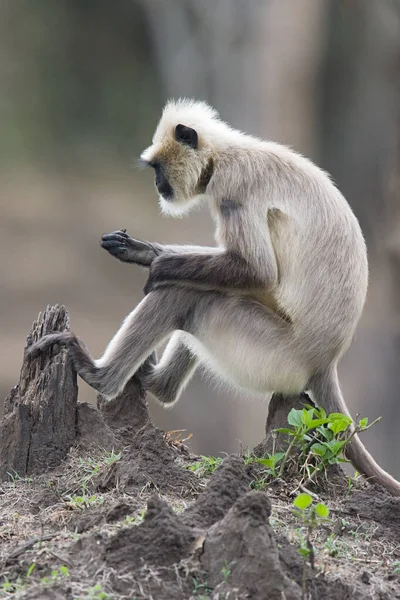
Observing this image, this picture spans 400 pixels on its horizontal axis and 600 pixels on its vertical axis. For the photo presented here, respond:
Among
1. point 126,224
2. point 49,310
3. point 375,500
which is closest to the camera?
point 375,500

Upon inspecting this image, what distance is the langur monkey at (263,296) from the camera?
14.9ft

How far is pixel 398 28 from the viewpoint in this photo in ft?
32.2

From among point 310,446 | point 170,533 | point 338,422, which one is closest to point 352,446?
point 310,446

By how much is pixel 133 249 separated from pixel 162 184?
588 millimetres

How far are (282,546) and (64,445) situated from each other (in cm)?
166

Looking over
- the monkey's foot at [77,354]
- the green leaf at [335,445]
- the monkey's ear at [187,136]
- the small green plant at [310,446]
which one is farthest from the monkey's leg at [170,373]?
the green leaf at [335,445]

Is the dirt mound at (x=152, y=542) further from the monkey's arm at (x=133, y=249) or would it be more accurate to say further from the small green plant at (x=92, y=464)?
the monkey's arm at (x=133, y=249)

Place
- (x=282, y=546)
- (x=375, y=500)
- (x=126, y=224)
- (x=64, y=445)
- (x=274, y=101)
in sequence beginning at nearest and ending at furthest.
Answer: (x=282, y=546)
(x=375, y=500)
(x=64, y=445)
(x=274, y=101)
(x=126, y=224)

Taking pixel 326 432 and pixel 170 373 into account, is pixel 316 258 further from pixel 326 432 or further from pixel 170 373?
pixel 170 373

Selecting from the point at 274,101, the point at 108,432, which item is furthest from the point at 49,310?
the point at 274,101

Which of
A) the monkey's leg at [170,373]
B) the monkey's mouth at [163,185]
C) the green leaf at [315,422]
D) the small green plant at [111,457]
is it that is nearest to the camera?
the green leaf at [315,422]

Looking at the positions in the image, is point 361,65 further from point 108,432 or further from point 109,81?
point 108,432

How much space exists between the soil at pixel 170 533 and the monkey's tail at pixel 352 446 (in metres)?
0.13

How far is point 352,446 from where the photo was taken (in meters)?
4.44
